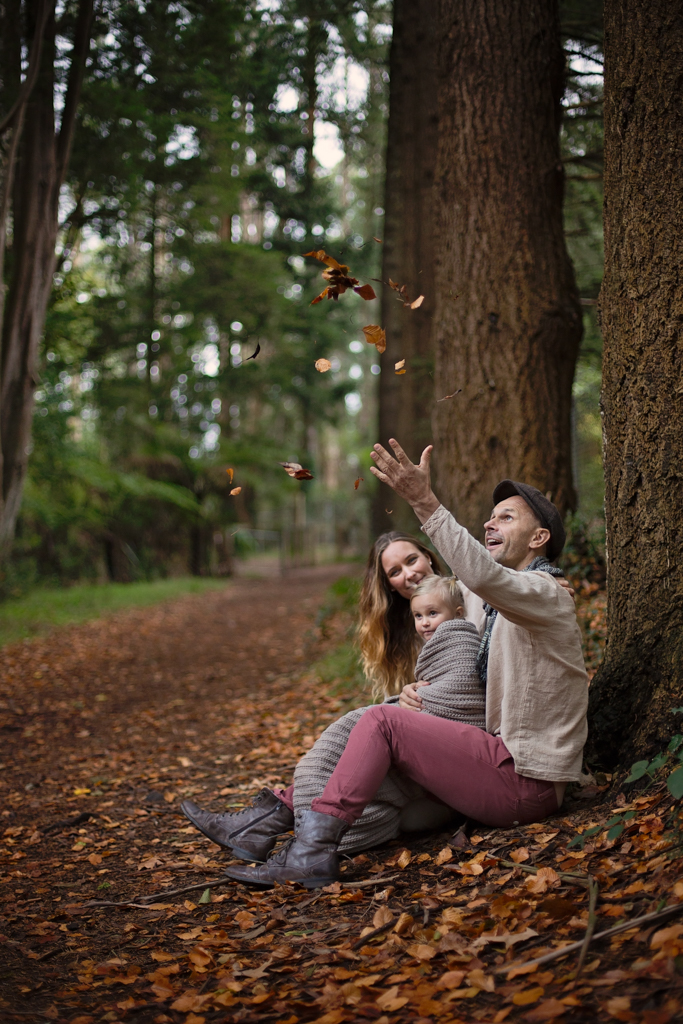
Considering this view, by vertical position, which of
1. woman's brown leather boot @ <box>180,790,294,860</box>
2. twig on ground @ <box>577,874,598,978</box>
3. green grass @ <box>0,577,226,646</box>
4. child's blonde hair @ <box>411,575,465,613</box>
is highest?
child's blonde hair @ <box>411,575,465,613</box>

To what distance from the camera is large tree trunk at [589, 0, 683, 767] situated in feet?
10.4

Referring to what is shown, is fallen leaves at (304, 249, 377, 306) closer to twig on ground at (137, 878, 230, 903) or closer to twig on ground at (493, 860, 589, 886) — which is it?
twig on ground at (493, 860, 589, 886)

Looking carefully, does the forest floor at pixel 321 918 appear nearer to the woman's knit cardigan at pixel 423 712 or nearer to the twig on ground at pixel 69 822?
the twig on ground at pixel 69 822

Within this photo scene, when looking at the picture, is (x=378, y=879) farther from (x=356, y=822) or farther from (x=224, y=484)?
(x=224, y=484)

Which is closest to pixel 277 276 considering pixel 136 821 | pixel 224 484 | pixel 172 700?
pixel 224 484

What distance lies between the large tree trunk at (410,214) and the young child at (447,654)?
18.9ft

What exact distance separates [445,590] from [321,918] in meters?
1.47

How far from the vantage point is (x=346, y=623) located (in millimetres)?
10266

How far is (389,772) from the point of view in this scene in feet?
11.4

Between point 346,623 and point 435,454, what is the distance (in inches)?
179

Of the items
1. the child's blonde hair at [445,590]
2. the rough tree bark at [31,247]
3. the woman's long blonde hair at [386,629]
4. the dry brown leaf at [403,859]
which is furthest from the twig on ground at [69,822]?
the rough tree bark at [31,247]

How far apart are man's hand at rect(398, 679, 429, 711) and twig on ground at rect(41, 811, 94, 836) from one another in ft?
7.21

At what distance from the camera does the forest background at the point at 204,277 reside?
996 cm

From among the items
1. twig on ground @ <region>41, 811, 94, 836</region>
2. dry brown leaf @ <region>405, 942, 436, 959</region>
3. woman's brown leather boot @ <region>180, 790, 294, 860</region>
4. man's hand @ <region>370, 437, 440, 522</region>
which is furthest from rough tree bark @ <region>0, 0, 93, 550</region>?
dry brown leaf @ <region>405, 942, 436, 959</region>
